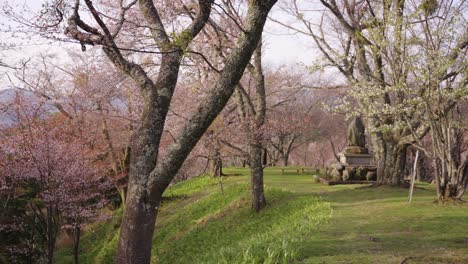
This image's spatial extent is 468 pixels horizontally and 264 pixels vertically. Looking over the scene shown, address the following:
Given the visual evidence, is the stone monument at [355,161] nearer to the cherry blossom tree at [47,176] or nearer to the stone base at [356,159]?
Result: the stone base at [356,159]

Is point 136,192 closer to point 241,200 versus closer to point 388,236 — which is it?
point 388,236

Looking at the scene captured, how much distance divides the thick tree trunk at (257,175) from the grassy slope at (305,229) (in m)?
0.34

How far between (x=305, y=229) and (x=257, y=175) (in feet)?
15.5

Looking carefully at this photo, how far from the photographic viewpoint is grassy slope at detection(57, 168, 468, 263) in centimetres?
669

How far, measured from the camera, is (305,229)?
29.2 ft

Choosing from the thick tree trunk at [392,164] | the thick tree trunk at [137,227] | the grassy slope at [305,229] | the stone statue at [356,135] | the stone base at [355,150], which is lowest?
the grassy slope at [305,229]

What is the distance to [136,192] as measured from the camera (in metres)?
5.95

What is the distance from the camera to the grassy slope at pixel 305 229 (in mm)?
6688

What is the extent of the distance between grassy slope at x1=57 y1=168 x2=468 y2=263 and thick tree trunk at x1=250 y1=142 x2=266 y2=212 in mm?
345

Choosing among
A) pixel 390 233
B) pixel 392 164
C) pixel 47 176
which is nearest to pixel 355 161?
pixel 392 164

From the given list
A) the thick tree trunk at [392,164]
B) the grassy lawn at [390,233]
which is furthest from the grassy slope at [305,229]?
the thick tree trunk at [392,164]

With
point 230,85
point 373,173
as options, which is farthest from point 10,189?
point 373,173

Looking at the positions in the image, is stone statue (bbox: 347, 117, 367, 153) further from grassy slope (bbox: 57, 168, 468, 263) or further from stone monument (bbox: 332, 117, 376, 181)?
grassy slope (bbox: 57, 168, 468, 263)

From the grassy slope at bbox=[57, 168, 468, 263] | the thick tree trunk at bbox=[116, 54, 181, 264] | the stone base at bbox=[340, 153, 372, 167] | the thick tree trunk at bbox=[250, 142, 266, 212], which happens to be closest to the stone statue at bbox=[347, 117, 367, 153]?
the stone base at bbox=[340, 153, 372, 167]
